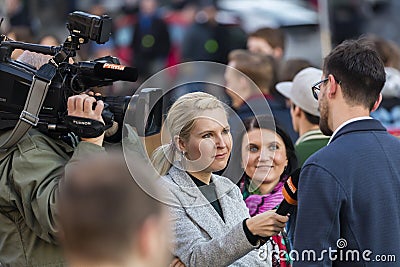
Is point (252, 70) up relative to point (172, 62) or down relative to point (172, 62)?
up

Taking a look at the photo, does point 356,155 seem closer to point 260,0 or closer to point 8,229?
point 8,229

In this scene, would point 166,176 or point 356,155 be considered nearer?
point 356,155

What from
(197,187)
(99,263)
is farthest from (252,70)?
(99,263)

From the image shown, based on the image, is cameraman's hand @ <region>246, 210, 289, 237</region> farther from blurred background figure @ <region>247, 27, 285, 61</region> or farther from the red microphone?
blurred background figure @ <region>247, 27, 285, 61</region>

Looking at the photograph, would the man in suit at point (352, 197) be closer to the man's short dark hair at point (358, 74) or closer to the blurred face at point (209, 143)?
the man's short dark hair at point (358, 74)

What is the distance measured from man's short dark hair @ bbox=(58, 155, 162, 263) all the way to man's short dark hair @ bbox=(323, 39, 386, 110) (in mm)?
1666

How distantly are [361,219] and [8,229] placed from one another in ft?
4.70

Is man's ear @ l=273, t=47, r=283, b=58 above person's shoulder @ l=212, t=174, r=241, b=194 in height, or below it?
below

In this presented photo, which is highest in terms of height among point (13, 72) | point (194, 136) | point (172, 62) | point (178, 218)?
point (13, 72)

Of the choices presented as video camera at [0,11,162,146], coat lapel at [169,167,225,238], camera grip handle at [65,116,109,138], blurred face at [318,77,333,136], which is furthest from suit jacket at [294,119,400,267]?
camera grip handle at [65,116,109,138]

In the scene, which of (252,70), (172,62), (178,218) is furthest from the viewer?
(172,62)

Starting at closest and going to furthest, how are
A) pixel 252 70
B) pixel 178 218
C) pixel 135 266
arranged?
pixel 135 266 → pixel 178 218 → pixel 252 70

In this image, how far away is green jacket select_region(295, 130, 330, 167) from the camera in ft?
17.8

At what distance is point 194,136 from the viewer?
3.96 m
